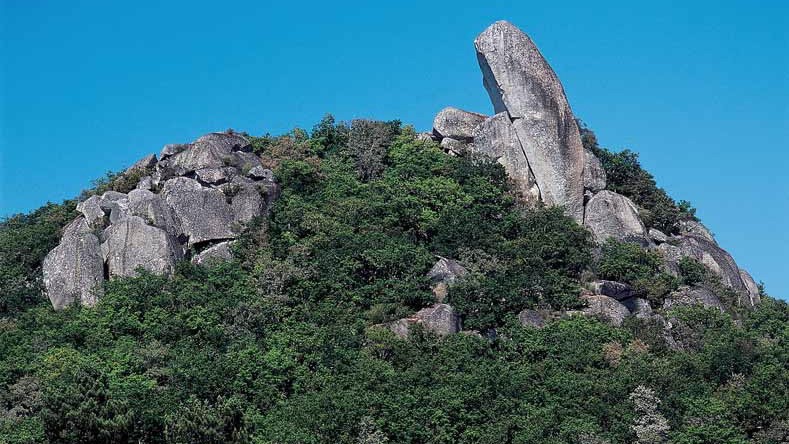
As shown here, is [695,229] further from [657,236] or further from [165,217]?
[165,217]

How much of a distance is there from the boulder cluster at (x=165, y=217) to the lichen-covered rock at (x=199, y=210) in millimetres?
36

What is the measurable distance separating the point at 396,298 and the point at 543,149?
11.2 metres

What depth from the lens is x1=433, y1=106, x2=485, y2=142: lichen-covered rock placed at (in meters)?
59.4

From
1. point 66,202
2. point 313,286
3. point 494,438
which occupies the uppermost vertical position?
point 66,202

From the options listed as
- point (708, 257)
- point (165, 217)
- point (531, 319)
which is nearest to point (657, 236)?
point (708, 257)

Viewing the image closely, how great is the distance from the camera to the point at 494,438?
40.4m

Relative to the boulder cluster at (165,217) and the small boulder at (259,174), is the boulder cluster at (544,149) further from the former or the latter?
the boulder cluster at (165,217)

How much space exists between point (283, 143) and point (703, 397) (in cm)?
2265

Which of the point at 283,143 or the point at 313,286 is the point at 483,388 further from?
the point at 283,143

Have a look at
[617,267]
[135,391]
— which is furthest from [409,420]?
[617,267]

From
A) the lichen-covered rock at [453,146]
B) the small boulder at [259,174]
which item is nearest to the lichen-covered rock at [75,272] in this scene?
the small boulder at [259,174]

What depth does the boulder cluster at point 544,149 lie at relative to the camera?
53.9m

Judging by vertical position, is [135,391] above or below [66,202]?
below

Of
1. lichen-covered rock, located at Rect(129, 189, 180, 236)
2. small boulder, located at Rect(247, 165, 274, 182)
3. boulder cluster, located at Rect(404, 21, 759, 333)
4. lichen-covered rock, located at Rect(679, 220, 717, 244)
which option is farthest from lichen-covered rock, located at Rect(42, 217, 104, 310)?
lichen-covered rock, located at Rect(679, 220, 717, 244)
